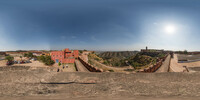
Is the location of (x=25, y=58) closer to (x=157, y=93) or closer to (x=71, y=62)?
(x=71, y=62)

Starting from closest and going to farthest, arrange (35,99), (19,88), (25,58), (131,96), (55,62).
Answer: (35,99)
(131,96)
(19,88)
(55,62)
(25,58)

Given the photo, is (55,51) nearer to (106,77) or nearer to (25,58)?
(25,58)

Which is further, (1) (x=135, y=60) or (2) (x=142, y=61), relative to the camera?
(1) (x=135, y=60)

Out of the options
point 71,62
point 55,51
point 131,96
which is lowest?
point 71,62

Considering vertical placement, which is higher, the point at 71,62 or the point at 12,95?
the point at 12,95

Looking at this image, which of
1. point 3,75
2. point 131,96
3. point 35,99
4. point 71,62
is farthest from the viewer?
point 71,62

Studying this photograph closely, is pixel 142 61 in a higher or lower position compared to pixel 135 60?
higher

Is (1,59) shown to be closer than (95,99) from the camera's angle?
No

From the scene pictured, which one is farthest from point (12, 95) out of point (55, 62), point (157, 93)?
point (55, 62)

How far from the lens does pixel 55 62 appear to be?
1512cm

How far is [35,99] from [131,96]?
9.08 feet

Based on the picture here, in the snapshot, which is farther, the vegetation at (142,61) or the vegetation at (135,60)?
the vegetation at (135,60)

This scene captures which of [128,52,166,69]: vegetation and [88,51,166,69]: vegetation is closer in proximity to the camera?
[128,52,166,69]: vegetation

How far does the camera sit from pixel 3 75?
12.2 feet
